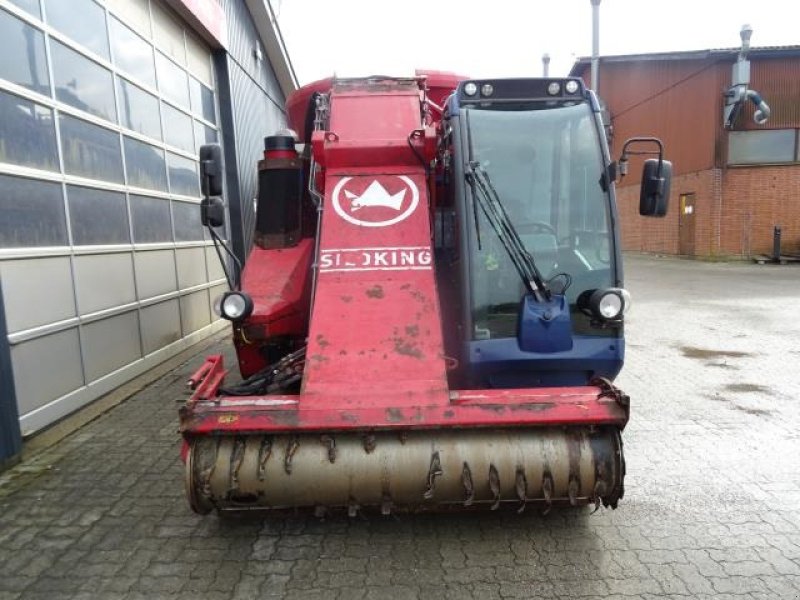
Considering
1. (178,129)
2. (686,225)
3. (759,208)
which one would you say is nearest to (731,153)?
(759,208)

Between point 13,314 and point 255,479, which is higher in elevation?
point 13,314

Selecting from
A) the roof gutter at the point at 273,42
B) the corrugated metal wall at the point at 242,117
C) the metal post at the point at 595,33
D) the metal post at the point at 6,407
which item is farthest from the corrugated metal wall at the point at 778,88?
the metal post at the point at 6,407

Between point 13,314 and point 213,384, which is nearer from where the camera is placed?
point 213,384

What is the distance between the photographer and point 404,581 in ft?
9.33

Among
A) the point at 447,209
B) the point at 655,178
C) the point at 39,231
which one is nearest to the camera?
the point at 655,178

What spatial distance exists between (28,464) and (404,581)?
3.23m

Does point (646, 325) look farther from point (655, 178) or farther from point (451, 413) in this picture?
point (451, 413)

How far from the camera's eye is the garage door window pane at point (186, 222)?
812cm

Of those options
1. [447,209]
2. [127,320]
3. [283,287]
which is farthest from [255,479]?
[127,320]

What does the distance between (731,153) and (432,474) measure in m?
19.5

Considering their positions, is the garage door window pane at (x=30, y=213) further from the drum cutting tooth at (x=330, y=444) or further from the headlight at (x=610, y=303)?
the headlight at (x=610, y=303)

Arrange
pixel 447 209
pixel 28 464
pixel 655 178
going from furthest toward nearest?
1. pixel 28 464
2. pixel 447 209
3. pixel 655 178

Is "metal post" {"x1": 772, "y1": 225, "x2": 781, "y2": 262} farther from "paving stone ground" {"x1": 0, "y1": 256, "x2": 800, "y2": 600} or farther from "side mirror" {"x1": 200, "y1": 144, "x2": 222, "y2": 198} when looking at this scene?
"side mirror" {"x1": 200, "y1": 144, "x2": 222, "y2": 198}

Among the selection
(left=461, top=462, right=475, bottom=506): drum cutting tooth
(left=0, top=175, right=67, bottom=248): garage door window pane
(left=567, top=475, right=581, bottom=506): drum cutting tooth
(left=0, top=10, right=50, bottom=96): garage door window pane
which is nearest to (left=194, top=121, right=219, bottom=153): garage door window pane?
(left=0, top=10, right=50, bottom=96): garage door window pane
